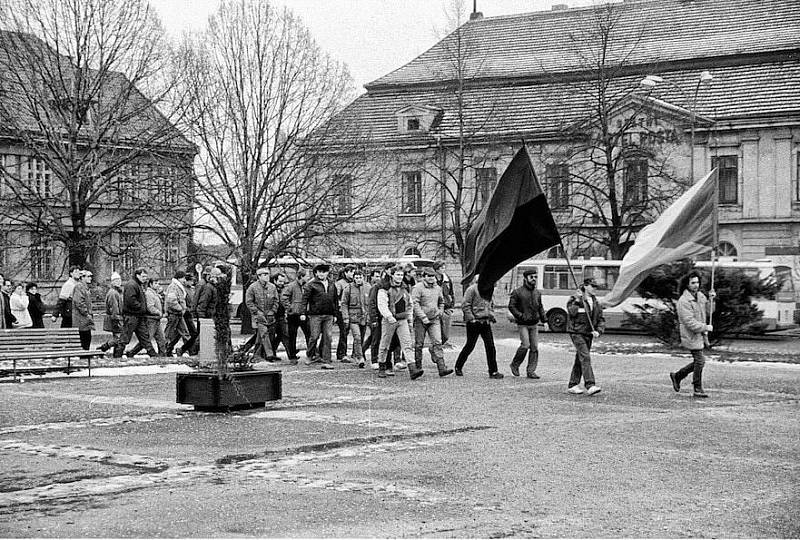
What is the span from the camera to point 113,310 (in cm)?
2508

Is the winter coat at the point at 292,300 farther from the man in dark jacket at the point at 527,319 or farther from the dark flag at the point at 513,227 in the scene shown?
the dark flag at the point at 513,227

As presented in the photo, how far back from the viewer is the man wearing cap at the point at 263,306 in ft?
76.0

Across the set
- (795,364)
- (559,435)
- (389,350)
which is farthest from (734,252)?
(559,435)

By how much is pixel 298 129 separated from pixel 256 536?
30.4m

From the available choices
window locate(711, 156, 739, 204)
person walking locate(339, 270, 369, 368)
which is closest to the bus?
window locate(711, 156, 739, 204)

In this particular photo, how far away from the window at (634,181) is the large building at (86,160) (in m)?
17.8

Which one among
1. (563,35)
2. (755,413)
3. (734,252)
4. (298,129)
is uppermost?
(563,35)

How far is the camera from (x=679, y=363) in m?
24.3

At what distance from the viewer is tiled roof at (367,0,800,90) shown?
172 ft

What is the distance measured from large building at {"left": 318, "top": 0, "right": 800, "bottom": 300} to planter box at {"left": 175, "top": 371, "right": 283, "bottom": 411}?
29.7 meters

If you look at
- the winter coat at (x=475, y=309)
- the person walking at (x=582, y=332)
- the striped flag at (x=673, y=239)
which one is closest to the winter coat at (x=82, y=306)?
the winter coat at (x=475, y=309)

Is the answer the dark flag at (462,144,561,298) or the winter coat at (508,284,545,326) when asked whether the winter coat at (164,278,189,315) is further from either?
the dark flag at (462,144,561,298)

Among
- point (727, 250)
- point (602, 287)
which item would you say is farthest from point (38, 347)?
point (727, 250)

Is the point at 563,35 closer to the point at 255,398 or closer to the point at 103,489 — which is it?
the point at 255,398
